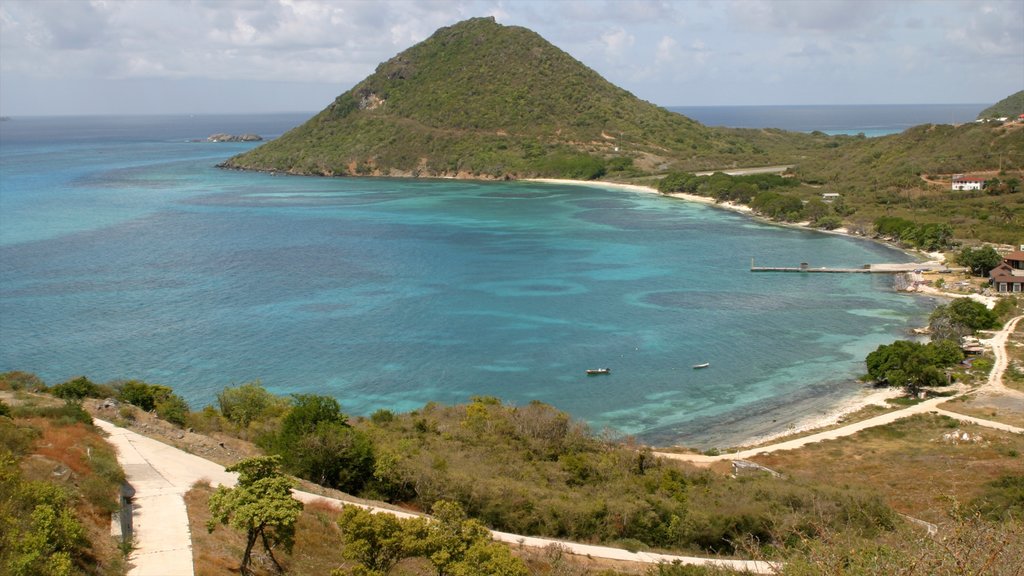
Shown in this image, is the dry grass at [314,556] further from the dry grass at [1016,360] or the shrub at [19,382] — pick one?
the dry grass at [1016,360]

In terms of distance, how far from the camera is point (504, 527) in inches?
847

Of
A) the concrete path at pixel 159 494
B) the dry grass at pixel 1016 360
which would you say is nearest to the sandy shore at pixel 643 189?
the dry grass at pixel 1016 360

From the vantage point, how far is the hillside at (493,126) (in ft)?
468

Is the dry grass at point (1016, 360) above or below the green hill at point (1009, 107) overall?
below

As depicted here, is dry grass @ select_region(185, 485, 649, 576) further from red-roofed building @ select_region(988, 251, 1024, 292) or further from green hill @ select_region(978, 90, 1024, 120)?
green hill @ select_region(978, 90, 1024, 120)

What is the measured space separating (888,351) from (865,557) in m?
30.6

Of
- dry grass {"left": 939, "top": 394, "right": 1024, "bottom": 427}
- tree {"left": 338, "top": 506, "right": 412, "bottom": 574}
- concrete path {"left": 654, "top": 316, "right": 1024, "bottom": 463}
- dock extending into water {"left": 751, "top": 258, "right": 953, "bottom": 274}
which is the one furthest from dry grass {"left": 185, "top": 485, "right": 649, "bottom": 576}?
dock extending into water {"left": 751, "top": 258, "right": 953, "bottom": 274}

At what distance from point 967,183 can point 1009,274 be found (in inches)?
1578

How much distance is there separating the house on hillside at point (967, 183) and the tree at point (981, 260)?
109ft

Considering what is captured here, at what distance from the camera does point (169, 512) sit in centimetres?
1911

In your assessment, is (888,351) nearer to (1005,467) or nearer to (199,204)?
(1005,467)

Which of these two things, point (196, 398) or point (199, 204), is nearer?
point (196, 398)

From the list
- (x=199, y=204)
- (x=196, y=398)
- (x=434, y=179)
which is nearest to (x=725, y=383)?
(x=196, y=398)

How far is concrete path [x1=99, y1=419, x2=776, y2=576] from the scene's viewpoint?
1672 centimetres
